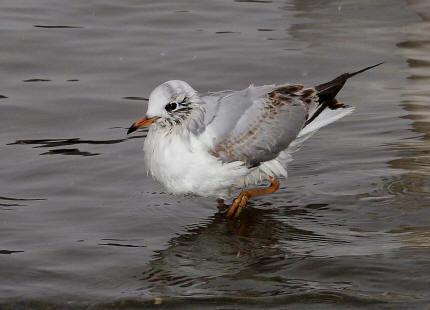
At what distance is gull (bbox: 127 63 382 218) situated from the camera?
752cm

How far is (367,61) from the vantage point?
1161cm

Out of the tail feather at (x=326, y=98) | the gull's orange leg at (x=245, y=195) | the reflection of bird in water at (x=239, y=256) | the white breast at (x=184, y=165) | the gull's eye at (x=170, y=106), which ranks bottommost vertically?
the reflection of bird in water at (x=239, y=256)

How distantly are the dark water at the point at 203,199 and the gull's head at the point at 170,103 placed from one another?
0.77 m

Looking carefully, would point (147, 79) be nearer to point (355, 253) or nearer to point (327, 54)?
point (327, 54)

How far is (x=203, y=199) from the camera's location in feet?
27.4

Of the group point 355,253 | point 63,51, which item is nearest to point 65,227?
point 355,253

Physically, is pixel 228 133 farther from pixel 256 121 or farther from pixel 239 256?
pixel 239 256

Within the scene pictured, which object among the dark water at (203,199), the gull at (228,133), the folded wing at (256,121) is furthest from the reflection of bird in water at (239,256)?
the folded wing at (256,121)

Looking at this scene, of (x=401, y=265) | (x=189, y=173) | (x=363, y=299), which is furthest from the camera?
(x=189, y=173)

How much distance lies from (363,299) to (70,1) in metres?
8.61

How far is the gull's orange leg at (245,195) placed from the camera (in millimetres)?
7969

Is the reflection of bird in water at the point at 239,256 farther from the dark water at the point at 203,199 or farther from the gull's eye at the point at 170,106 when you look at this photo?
the gull's eye at the point at 170,106

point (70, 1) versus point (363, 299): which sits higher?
point (70, 1)

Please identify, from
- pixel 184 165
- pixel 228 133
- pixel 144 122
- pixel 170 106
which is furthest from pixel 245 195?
pixel 144 122
